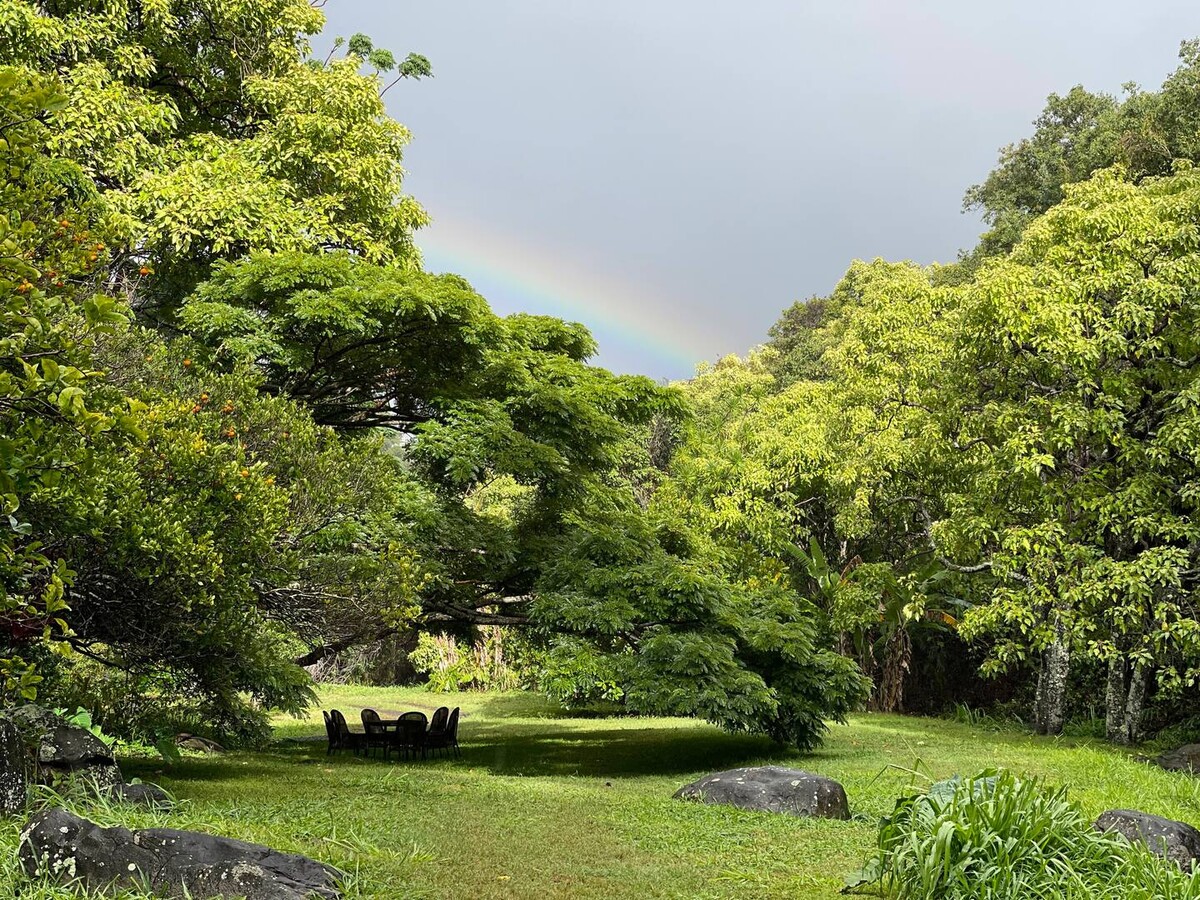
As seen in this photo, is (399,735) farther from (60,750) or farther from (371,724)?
(60,750)

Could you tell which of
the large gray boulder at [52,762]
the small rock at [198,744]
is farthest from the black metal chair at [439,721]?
the large gray boulder at [52,762]

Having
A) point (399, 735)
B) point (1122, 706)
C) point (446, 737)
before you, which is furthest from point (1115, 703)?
point (399, 735)

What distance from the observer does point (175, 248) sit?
1434 centimetres

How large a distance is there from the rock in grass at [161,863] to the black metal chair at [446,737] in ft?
32.3

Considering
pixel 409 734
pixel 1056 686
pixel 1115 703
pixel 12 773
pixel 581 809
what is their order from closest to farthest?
pixel 12 773
pixel 581 809
pixel 409 734
pixel 1115 703
pixel 1056 686

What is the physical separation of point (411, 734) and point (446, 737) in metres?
0.61

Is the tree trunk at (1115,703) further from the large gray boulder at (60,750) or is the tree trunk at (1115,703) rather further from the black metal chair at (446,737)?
the large gray boulder at (60,750)

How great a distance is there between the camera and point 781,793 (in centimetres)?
911

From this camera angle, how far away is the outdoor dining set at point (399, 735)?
49.9 feet

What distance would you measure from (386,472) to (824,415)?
15.3 meters

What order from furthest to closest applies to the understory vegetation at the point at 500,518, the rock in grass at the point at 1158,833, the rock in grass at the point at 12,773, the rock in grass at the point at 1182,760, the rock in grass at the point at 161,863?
the rock in grass at the point at 1182,760 < the understory vegetation at the point at 500,518 < the rock in grass at the point at 12,773 < the rock in grass at the point at 1158,833 < the rock in grass at the point at 161,863

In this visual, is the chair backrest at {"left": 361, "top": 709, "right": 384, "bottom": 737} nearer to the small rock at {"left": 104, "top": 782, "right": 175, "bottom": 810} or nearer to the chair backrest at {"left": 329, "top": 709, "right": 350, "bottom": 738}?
the chair backrest at {"left": 329, "top": 709, "right": 350, "bottom": 738}

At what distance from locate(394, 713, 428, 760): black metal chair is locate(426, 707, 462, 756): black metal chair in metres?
0.12

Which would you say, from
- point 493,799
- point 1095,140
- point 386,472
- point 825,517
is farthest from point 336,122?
point 1095,140
